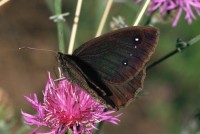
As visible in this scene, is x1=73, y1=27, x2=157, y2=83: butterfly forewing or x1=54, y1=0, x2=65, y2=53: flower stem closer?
x1=73, y1=27, x2=157, y2=83: butterfly forewing

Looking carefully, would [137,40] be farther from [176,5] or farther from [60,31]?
[176,5]

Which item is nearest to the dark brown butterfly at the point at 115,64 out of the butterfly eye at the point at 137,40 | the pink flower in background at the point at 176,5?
the butterfly eye at the point at 137,40

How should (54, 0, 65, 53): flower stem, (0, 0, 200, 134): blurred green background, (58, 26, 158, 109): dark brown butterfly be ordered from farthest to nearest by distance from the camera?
(0, 0, 200, 134): blurred green background, (54, 0, 65, 53): flower stem, (58, 26, 158, 109): dark brown butterfly

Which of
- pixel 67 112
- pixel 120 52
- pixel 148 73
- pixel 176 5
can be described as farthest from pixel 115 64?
pixel 148 73

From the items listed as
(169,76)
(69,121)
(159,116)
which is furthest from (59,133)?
(169,76)

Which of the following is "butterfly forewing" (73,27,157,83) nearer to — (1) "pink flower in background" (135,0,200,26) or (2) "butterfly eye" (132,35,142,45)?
(2) "butterfly eye" (132,35,142,45)

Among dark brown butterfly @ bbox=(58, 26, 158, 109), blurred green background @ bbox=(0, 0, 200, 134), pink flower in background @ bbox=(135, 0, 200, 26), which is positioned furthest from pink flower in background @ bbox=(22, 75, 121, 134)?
blurred green background @ bbox=(0, 0, 200, 134)
